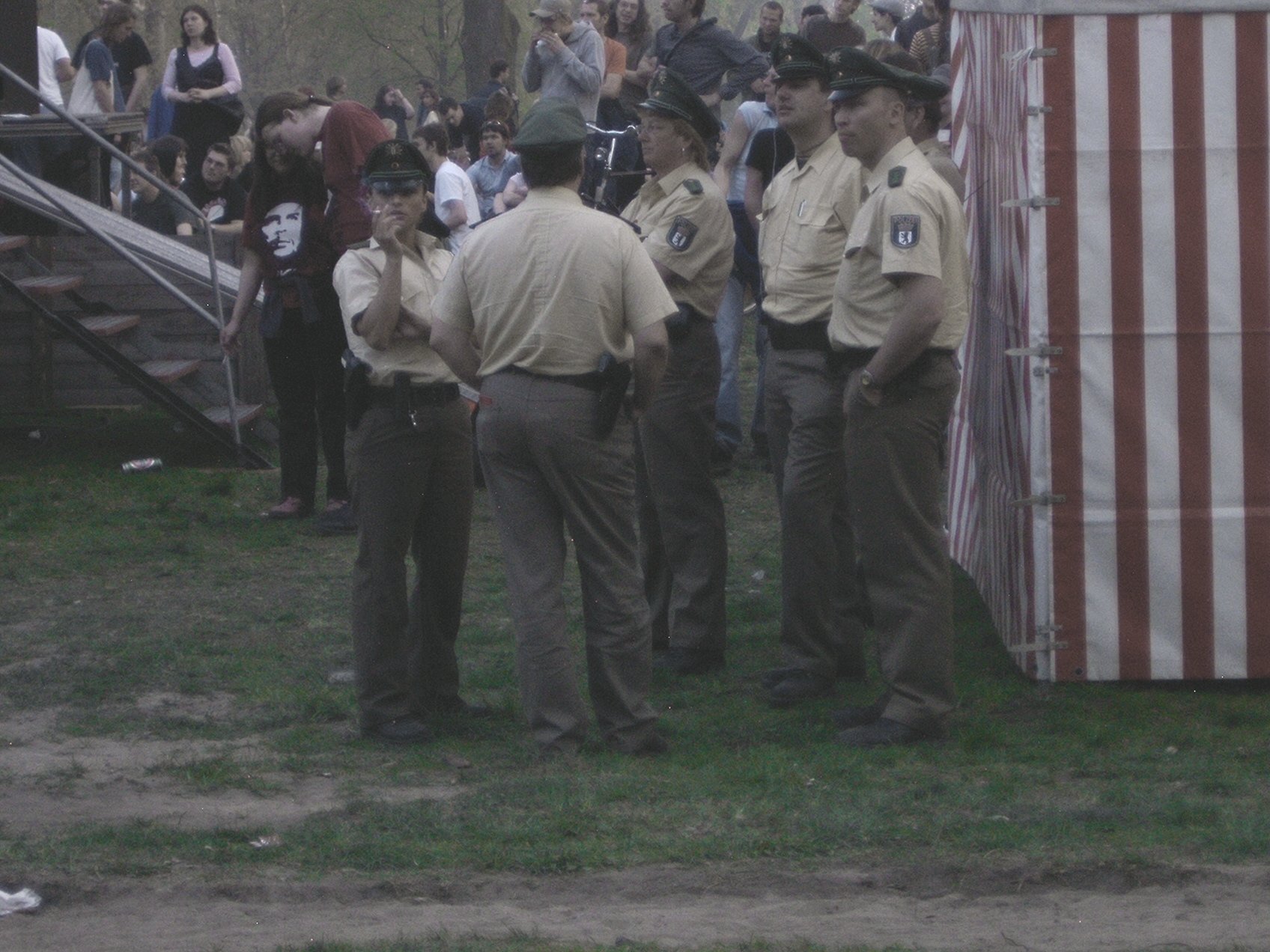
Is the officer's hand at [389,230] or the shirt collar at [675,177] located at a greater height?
the shirt collar at [675,177]

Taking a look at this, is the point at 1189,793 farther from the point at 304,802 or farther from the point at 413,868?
the point at 304,802

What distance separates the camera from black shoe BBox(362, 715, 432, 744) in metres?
5.84

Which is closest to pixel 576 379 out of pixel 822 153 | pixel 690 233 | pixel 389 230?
pixel 389 230

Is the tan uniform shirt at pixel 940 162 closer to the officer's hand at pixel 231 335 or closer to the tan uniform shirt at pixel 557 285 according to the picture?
the tan uniform shirt at pixel 557 285

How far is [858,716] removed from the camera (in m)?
5.91

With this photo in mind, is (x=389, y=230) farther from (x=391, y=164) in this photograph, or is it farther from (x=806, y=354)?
(x=806, y=354)

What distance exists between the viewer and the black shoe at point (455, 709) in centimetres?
615

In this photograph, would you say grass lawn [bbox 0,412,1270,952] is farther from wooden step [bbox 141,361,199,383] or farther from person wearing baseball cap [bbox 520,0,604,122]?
person wearing baseball cap [bbox 520,0,604,122]

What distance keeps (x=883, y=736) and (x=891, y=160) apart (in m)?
1.75

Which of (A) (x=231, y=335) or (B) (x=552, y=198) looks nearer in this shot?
(B) (x=552, y=198)

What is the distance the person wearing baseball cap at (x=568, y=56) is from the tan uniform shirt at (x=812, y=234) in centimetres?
656

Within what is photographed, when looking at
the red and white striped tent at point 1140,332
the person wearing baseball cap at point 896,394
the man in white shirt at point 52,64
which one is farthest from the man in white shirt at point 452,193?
the person wearing baseball cap at point 896,394

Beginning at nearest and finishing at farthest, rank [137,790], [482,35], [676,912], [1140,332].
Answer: [676,912] → [137,790] → [1140,332] → [482,35]

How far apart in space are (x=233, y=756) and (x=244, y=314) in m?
3.98
